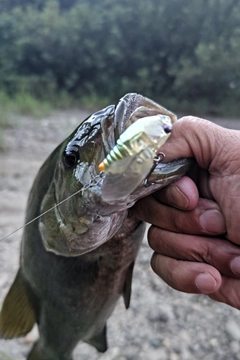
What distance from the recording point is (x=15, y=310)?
153cm

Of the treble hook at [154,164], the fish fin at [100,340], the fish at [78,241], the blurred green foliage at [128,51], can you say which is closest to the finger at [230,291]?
the fish at [78,241]

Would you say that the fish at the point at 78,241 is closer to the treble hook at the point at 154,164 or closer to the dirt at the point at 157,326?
the treble hook at the point at 154,164

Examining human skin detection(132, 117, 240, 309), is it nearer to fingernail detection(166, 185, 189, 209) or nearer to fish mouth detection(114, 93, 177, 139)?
fingernail detection(166, 185, 189, 209)

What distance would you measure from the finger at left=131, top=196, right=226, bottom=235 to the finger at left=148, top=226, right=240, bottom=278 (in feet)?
0.10

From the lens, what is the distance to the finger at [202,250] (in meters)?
1.19

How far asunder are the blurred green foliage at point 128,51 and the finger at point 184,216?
11.7 metres

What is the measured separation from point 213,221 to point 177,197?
5.1 inches

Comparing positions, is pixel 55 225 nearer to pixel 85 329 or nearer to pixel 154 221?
pixel 154 221

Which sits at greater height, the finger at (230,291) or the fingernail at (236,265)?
the fingernail at (236,265)

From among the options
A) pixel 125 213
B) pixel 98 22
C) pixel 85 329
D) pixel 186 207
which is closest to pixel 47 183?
pixel 125 213

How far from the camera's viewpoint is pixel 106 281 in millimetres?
1454

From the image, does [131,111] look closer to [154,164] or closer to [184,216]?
[154,164]

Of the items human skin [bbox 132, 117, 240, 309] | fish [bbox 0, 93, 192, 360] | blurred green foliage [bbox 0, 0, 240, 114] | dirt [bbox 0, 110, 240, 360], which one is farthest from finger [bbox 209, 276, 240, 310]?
blurred green foliage [bbox 0, 0, 240, 114]

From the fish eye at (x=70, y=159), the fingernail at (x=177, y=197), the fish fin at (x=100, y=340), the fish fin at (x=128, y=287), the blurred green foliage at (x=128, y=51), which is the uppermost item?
A: the fish eye at (x=70, y=159)
